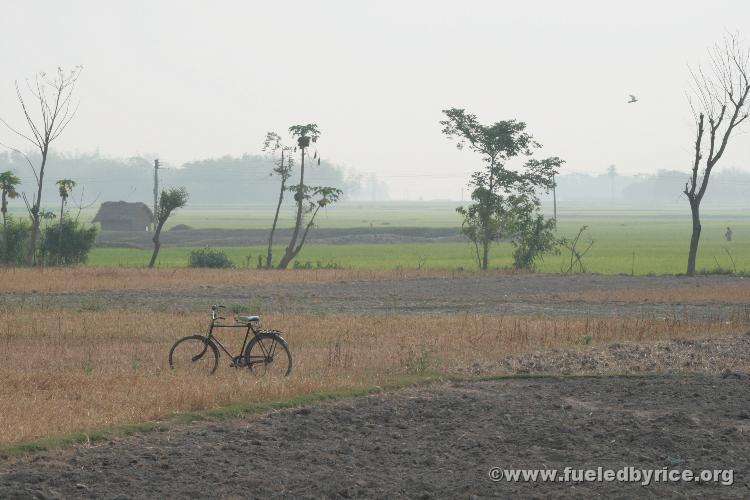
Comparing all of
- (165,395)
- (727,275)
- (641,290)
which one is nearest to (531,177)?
(727,275)

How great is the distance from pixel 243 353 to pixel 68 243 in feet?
123

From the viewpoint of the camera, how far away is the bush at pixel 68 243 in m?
51.5

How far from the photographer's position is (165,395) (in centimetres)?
1434

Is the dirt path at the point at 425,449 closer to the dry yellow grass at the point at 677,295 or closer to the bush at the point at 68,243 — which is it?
the dry yellow grass at the point at 677,295

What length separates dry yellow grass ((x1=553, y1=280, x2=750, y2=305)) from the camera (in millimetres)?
33531

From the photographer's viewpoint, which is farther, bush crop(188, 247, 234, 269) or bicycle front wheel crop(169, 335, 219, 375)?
bush crop(188, 247, 234, 269)

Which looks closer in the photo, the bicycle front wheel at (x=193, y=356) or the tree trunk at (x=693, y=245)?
the bicycle front wheel at (x=193, y=356)

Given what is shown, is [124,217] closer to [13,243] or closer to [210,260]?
[13,243]

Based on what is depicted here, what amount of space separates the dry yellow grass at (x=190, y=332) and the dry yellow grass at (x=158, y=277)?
1018 cm

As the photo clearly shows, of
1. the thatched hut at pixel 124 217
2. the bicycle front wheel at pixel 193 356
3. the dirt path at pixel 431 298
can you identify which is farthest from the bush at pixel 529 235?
the thatched hut at pixel 124 217

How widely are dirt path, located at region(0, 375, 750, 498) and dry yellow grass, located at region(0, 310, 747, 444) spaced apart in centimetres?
110

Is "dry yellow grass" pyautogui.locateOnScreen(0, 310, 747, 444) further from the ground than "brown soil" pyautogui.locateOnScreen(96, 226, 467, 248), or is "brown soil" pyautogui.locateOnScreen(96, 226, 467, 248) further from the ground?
"brown soil" pyautogui.locateOnScreen(96, 226, 467, 248)

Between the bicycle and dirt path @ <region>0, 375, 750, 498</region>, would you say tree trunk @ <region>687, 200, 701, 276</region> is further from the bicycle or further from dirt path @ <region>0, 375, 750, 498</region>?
the bicycle

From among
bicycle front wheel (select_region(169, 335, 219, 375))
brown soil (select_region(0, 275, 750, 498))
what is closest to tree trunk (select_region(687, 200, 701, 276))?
brown soil (select_region(0, 275, 750, 498))
